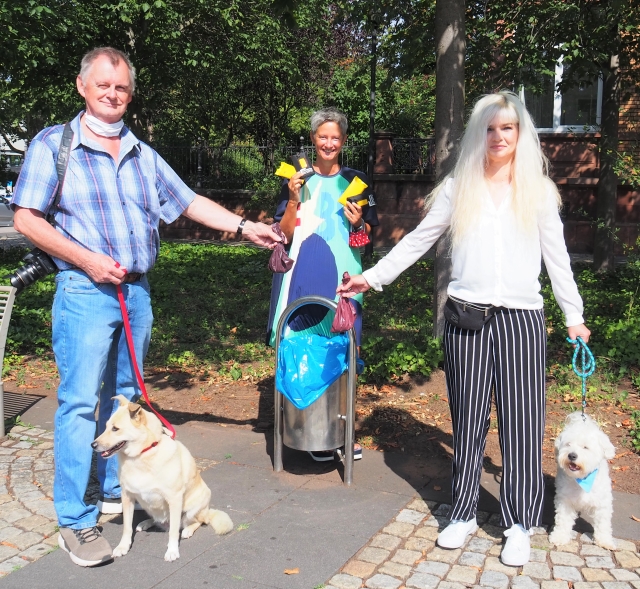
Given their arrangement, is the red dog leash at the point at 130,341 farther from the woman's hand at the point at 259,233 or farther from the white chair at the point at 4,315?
the white chair at the point at 4,315

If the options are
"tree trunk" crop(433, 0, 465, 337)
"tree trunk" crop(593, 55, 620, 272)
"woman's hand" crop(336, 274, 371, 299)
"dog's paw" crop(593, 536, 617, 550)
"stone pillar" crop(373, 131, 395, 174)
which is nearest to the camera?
"dog's paw" crop(593, 536, 617, 550)

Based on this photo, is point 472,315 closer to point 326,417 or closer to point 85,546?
point 326,417

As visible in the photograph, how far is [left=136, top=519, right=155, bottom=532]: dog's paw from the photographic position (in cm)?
383

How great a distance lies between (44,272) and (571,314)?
2.50 meters

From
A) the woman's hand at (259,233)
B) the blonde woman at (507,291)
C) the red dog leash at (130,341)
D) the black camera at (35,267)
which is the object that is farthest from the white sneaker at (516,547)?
the black camera at (35,267)

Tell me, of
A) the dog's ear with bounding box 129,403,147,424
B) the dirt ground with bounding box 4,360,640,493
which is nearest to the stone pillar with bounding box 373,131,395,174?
the dirt ground with bounding box 4,360,640,493

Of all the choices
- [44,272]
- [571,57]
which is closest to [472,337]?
[44,272]

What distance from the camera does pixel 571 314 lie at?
3490 mm

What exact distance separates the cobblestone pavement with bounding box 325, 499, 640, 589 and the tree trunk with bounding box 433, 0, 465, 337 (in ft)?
9.01

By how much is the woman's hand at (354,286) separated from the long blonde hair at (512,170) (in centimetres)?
54

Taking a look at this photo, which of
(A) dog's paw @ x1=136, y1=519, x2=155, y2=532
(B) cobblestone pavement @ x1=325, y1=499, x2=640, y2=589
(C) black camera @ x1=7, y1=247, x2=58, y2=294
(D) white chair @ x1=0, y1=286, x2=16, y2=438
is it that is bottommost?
(B) cobblestone pavement @ x1=325, y1=499, x2=640, y2=589

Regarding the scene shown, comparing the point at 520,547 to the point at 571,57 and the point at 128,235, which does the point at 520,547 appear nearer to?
the point at 128,235

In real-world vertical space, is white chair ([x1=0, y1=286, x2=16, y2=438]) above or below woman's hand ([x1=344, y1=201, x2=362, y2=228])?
below

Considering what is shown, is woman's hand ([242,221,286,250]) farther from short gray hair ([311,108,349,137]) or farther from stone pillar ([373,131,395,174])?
stone pillar ([373,131,395,174])
